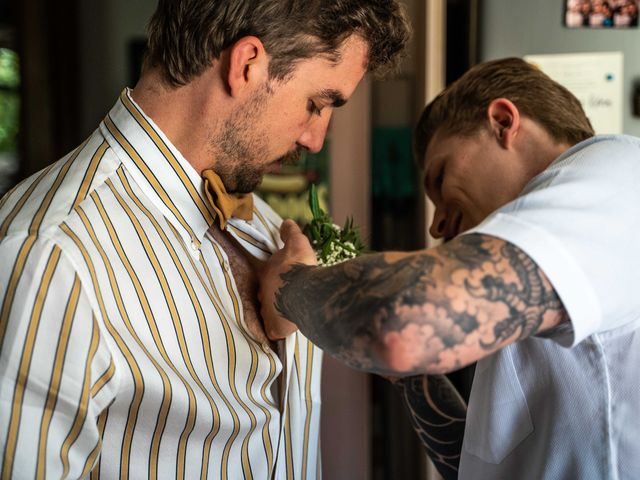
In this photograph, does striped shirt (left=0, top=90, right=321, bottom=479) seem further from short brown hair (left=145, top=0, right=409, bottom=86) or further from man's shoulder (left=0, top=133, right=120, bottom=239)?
short brown hair (left=145, top=0, right=409, bottom=86)

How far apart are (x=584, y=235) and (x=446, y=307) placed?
0.20m

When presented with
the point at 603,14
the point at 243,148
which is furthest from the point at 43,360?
the point at 603,14

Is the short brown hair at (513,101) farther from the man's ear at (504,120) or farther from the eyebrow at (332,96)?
the eyebrow at (332,96)

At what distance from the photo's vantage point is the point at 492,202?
4.50 ft

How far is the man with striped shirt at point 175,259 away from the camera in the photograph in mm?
993

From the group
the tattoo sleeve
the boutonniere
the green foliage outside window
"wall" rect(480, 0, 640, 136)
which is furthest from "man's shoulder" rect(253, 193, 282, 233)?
the green foliage outside window

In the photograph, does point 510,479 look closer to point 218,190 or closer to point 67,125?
point 218,190

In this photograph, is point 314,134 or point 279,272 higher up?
point 314,134

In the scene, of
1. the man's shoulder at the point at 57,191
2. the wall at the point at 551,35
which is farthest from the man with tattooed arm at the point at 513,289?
the wall at the point at 551,35

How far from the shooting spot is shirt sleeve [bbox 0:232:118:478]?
3.21 feet

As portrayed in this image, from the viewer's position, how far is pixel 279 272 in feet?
4.01

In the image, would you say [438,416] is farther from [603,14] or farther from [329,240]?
[603,14]

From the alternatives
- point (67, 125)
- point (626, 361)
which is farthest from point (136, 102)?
point (67, 125)

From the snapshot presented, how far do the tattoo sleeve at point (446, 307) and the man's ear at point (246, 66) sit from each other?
50 centimetres
